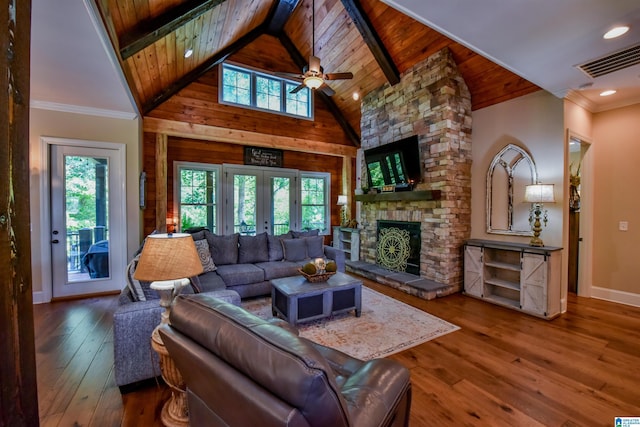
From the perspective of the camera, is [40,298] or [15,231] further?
[40,298]

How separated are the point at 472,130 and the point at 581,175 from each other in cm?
171

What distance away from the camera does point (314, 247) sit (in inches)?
191

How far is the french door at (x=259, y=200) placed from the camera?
6176 millimetres

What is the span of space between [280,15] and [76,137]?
424 centimetres

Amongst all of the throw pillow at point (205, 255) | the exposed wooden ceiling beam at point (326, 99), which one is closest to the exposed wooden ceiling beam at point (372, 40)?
the exposed wooden ceiling beam at point (326, 99)

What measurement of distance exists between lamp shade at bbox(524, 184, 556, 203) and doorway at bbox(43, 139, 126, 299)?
588 cm

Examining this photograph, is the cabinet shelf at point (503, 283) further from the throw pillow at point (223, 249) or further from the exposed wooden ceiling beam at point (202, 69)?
the exposed wooden ceiling beam at point (202, 69)

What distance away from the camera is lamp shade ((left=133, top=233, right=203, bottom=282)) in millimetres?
1646

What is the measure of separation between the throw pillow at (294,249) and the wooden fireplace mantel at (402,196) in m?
1.77

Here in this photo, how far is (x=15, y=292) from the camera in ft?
2.59

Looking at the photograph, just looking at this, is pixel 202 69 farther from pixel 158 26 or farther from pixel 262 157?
pixel 158 26

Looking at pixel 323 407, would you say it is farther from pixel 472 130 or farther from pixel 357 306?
pixel 472 130

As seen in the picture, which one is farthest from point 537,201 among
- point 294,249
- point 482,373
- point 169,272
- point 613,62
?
point 169,272

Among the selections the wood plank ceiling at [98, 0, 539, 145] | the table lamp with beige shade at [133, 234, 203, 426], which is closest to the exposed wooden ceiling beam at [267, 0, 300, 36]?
the wood plank ceiling at [98, 0, 539, 145]
